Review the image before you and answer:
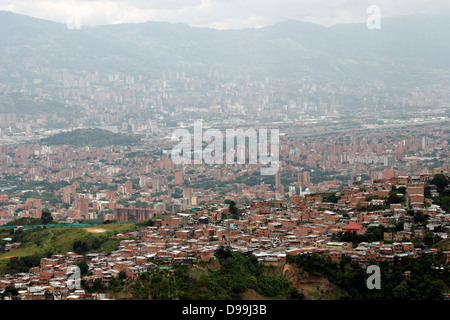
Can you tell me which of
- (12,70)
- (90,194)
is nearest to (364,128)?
(90,194)

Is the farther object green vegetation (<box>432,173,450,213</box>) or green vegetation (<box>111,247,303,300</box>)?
green vegetation (<box>432,173,450,213</box>)

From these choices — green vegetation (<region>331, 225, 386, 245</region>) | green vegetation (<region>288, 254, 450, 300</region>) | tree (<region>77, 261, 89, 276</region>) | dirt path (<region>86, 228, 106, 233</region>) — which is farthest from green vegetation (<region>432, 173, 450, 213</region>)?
dirt path (<region>86, 228, 106, 233</region>)

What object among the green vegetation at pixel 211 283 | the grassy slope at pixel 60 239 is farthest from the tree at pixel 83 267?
the grassy slope at pixel 60 239

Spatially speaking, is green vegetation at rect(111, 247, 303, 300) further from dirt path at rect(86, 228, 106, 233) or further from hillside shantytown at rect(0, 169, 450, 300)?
dirt path at rect(86, 228, 106, 233)

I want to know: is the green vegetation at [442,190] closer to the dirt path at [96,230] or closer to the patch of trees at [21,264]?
the dirt path at [96,230]

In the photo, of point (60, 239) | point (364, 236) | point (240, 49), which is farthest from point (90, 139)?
point (240, 49)

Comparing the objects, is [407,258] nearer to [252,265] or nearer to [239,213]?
[252,265]
